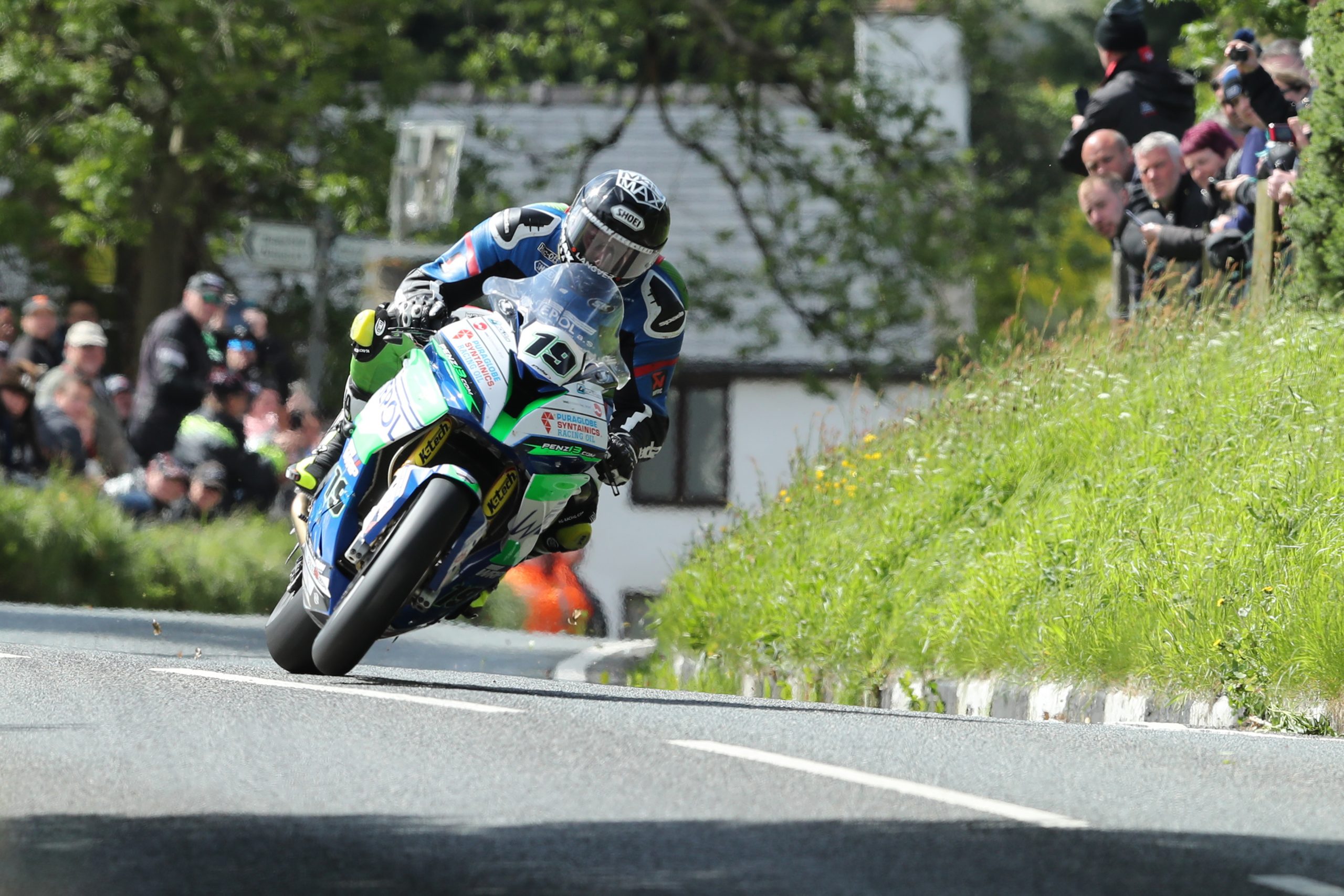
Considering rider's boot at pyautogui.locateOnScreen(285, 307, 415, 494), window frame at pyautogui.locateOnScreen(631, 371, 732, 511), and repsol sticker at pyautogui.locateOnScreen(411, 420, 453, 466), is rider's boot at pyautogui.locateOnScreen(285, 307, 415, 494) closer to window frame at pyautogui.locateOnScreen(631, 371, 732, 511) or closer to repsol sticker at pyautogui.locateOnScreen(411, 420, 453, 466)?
repsol sticker at pyautogui.locateOnScreen(411, 420, 453, 466)

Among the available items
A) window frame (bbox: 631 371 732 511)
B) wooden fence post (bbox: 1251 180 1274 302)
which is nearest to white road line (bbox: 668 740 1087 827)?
wooden fence post (bbox: 1251 180 1274 302)

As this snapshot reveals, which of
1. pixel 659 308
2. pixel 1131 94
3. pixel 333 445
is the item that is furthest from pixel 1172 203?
pixel 333 445

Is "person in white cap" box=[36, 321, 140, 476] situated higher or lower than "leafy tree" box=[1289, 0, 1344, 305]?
lower

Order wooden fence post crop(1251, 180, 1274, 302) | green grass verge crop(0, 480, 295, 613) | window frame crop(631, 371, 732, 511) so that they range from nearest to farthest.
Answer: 1. wooden fence post crop(1251, 180, 1274, 302)
2. green grass verge crop(0, 480, 295, 613)
3. window frame crop(631, 371, 732, 511)

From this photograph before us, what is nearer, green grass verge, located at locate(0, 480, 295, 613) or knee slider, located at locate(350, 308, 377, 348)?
knee slider, located at locate(350, 308, 377, 348)

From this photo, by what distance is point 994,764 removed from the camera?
280 inches

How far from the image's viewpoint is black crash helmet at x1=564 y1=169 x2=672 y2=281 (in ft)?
28.4

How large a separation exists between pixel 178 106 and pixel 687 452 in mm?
15051

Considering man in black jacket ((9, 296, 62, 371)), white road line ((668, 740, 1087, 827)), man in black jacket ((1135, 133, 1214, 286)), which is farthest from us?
man in black jacket ((9, 296, 62, 371))

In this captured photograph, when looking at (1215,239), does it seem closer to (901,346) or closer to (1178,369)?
(1178,369)

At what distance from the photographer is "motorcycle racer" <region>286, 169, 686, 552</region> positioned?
8695mm

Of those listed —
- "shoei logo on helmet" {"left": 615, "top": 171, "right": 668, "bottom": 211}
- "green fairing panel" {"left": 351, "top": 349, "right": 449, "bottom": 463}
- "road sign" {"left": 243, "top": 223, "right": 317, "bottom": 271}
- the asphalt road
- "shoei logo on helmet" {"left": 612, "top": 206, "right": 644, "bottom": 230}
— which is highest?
"road sign" {"left": 243, "top": 223, "right": 317, "bottom": 271}

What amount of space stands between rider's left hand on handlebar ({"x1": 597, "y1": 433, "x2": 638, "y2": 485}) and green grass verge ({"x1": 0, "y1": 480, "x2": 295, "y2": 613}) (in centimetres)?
881

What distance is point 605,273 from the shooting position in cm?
872
